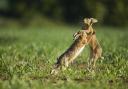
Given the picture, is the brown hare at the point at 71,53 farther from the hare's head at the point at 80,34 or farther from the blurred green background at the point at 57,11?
the blurred green background at the point at 57,11

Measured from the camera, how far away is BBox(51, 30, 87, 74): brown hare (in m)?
9.13

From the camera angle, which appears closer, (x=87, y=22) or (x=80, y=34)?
(x=80, y=34)

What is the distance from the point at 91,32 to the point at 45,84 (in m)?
2.08

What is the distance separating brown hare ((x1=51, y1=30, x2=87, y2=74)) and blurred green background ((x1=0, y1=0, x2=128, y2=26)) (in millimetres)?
13213

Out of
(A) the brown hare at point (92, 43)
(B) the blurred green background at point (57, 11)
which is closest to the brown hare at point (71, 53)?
(A) the brown hare at point (92, 43)

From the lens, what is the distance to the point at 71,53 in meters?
9.26

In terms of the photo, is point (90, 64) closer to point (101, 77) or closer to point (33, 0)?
point (101, 77)

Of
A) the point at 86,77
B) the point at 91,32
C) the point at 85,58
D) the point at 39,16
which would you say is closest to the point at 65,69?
the point at 86,77

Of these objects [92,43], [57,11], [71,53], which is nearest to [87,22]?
[92,43]

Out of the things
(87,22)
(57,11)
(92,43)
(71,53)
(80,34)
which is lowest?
(71,53)

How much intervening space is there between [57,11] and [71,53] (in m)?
20.4

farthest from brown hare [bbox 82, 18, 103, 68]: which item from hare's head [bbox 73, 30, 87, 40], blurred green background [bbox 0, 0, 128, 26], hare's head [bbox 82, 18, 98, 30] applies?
blurred green background [bbox 0, 0, 128, 26]

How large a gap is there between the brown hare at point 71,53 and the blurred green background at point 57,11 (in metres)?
13.2

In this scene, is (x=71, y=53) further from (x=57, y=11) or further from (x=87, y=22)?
(x=57, y=11)
